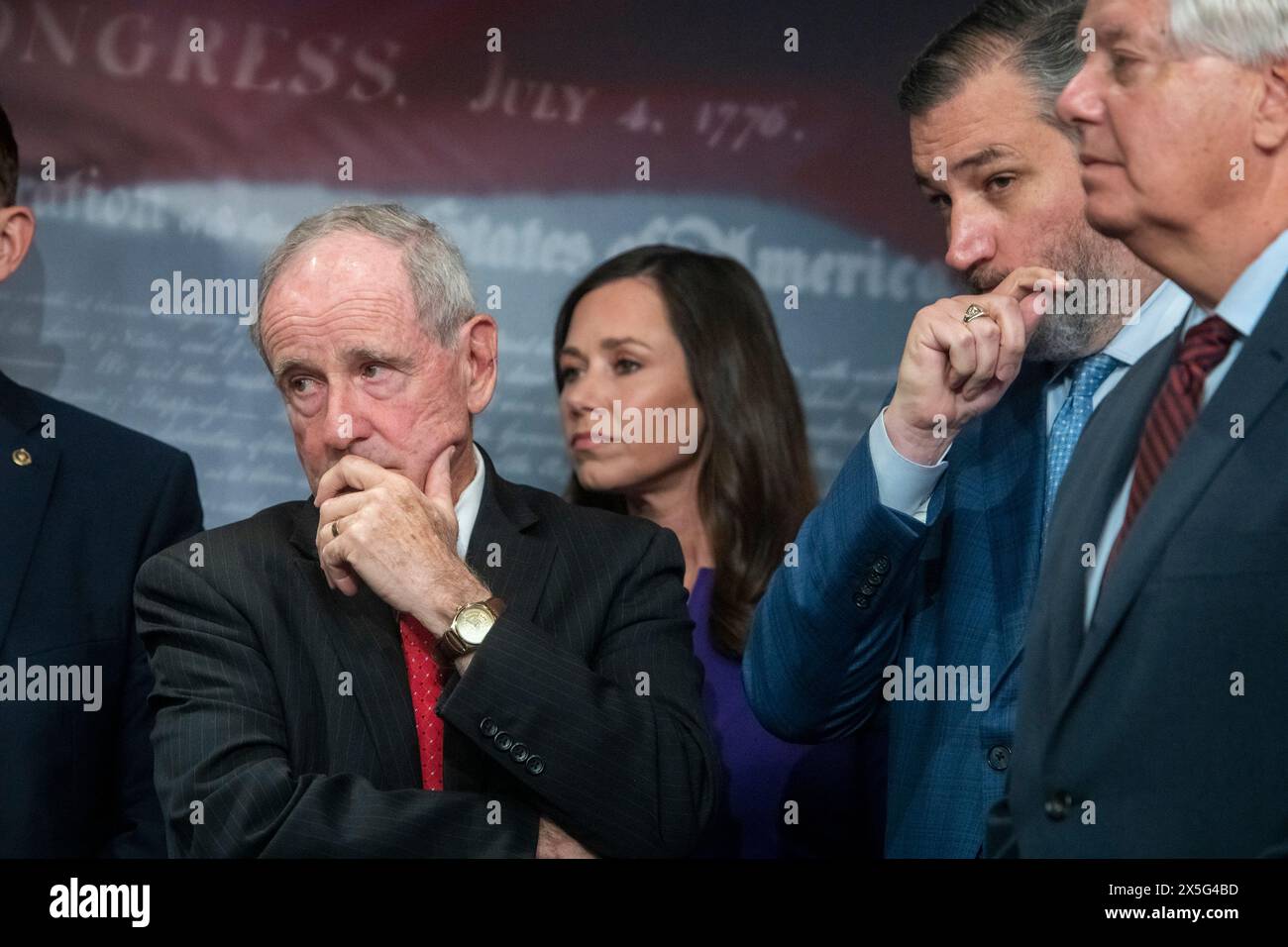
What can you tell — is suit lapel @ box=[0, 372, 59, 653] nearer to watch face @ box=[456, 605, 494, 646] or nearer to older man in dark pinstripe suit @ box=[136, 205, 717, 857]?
older man in dark pinstripe suit @ box=[136, 205, 717, 857]

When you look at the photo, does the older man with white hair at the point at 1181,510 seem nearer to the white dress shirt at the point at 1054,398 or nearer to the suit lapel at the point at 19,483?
the white dress shirt at the point at 1054,398

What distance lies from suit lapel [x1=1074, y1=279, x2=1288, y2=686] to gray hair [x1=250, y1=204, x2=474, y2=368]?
1.27 meters

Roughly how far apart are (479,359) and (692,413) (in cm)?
81

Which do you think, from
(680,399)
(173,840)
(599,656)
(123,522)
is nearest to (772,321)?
(680,399)

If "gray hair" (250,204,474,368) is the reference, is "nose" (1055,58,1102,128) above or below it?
above

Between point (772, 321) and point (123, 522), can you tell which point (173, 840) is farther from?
point (772, 321)

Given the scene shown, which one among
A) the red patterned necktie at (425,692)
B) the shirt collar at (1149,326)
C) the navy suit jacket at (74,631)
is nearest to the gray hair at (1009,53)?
the shirt collar at (1149,326)

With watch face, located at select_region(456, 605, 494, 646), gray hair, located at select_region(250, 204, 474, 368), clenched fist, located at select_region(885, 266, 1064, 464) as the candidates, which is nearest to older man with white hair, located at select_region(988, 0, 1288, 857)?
clenched fist, located at select_region(885, 266, 1064, 464)

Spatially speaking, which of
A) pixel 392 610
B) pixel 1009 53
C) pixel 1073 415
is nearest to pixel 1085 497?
pixel 1073 415

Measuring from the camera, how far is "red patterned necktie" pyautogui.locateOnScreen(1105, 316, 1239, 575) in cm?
248

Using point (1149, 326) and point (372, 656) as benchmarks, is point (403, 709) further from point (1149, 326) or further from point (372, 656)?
point (1149, 326)

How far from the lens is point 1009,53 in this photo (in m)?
3.09

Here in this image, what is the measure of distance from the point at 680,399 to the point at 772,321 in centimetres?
29
